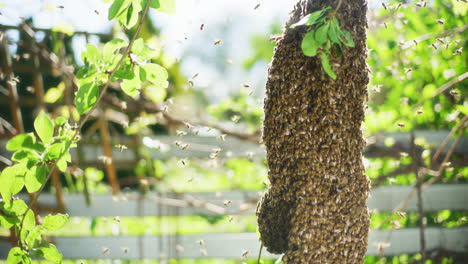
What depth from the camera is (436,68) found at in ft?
8.37

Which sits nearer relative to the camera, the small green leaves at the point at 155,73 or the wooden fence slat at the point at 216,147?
the small green leaves at the point at 155,73

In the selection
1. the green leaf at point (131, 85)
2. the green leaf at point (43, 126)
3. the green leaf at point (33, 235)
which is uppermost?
the green leaf at point (131, 85)

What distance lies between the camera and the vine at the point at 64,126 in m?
0.96

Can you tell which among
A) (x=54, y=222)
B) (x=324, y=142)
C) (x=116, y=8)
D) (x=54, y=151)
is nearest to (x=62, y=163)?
(x=54, y=151)

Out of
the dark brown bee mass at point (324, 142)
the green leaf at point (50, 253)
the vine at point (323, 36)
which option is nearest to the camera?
the vine at point (323, 36)

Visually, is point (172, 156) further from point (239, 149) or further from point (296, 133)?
point (296, 133)

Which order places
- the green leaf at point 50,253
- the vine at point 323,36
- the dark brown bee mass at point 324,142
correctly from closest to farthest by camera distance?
the vine at point 323,36 < the dark brown bee mass at point 324,142 < the green leaf at point 50,253

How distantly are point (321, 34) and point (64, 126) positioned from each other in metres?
0.64

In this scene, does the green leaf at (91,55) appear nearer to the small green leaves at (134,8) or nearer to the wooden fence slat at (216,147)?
the small green leaves at (134,8)

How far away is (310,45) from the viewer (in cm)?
83

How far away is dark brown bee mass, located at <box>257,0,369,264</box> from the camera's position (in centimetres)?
92

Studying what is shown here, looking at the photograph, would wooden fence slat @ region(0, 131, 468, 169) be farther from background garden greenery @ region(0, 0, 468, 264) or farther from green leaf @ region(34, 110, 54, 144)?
green leaf @ region(34, 110, 54, 144)

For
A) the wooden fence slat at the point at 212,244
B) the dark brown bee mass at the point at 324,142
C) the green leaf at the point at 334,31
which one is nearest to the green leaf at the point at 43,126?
the dark brown bee mass at the point at 324,142

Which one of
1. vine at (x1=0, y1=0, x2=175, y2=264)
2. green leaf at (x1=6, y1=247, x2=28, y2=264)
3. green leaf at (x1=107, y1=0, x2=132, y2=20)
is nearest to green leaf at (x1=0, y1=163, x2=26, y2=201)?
vine at (x1=0, y1=0, x2=175, y2=264)
